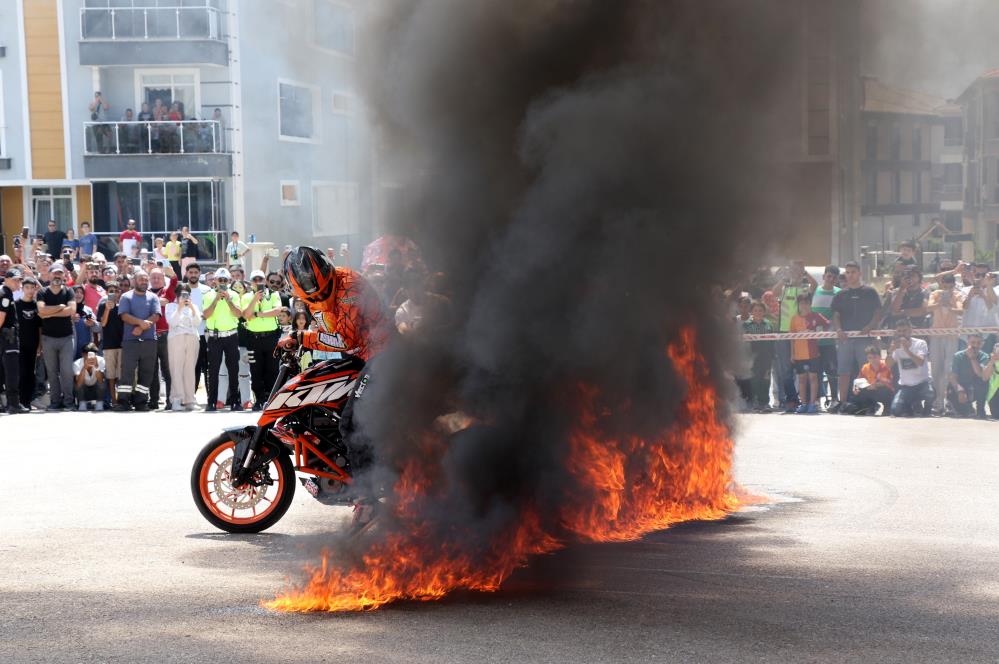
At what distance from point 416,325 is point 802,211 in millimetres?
3311

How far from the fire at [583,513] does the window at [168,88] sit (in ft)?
84.6

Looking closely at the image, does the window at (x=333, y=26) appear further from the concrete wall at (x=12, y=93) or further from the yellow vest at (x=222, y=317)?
the concrete wall at (x=12, y=93)

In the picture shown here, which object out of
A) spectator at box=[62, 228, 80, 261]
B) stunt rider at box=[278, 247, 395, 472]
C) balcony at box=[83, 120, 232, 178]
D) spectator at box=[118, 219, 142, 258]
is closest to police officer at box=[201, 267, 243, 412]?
spectator at box=[62, 228, 80, 261]

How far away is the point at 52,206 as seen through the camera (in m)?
34.6

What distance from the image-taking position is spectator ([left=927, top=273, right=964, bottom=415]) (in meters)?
14.7

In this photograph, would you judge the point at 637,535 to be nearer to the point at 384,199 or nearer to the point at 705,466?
the point at 705,466

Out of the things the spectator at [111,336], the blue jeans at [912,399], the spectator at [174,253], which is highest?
the spectator at [174,253]

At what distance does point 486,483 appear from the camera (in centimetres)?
658

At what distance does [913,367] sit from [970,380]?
656mm

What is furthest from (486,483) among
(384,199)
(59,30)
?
(59,30)

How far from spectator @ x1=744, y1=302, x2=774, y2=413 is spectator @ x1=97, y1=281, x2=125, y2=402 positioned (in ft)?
28.1

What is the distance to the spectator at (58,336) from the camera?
651 inches

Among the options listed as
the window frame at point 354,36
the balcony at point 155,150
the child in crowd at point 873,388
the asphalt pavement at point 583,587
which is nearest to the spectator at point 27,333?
the asphalt pavement at point 583,587

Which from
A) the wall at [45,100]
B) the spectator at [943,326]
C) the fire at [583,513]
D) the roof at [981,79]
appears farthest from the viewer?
the wall at [45,100]
